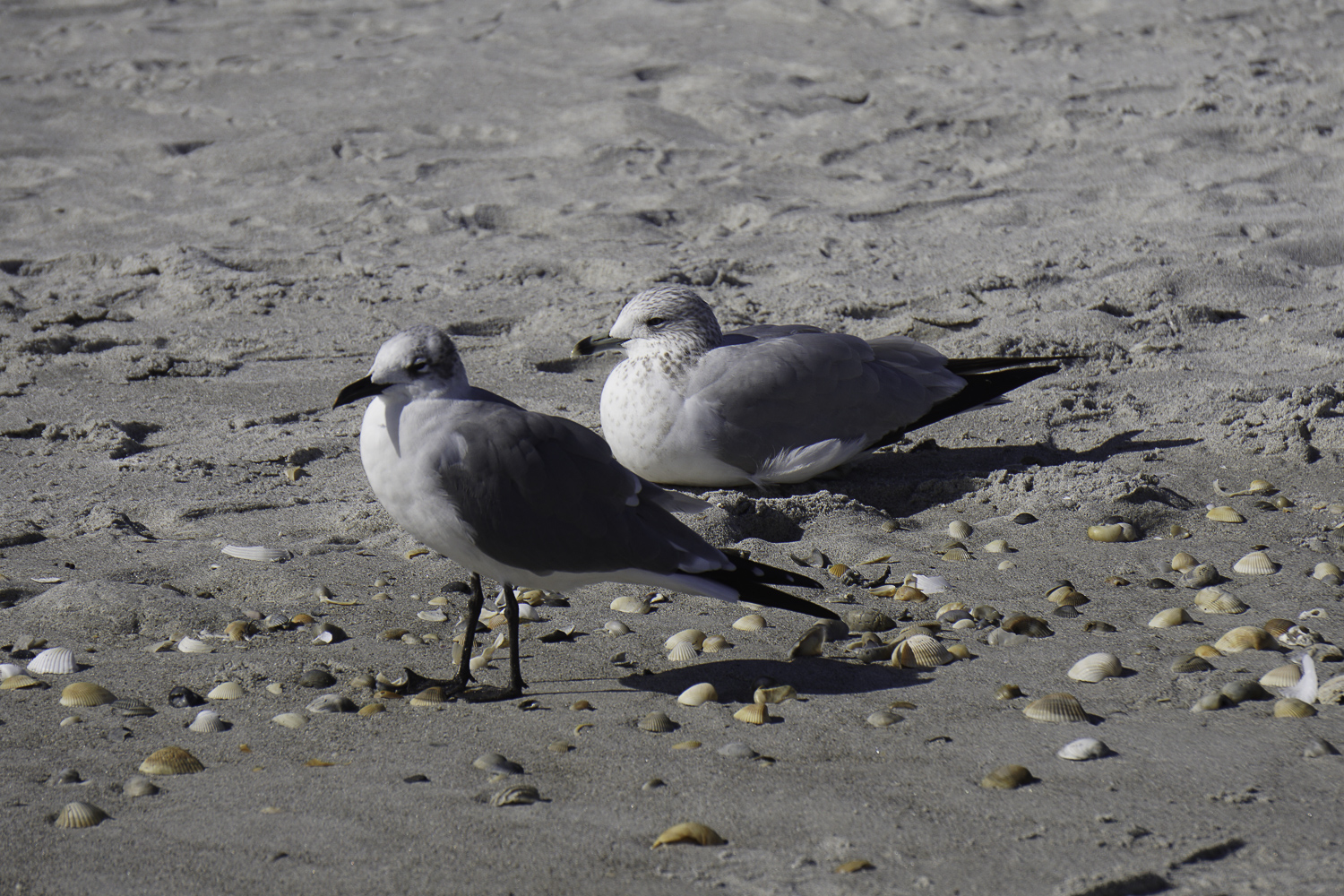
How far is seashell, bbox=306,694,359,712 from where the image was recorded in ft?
8.78

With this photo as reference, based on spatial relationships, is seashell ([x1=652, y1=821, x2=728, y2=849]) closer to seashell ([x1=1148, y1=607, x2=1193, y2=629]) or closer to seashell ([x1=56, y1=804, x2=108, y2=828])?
seashell ([x1=56, y1=804, x2=108, y2=828])

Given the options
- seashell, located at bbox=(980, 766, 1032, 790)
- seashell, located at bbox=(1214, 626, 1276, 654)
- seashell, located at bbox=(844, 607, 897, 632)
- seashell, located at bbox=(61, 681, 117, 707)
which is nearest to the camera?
seashell, located at bbox=(980, 766, 1032, 790)

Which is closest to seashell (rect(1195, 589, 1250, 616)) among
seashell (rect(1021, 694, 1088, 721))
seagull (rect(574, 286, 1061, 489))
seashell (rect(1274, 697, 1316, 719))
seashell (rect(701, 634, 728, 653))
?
seashell (rect(1274, 697, 1316, 719))

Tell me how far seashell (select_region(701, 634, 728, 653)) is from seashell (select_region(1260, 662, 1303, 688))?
1.07 m

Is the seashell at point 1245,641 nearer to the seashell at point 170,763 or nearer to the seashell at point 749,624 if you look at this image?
the seashell at point 749,624

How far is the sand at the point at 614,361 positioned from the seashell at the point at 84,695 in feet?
0.10

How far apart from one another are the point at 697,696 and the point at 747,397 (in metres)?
1.41

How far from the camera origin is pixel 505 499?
272 cm

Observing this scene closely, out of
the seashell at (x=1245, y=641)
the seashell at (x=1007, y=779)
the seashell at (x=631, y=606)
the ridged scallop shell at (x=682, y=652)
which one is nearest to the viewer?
the seashell at (x=1007, y=779)

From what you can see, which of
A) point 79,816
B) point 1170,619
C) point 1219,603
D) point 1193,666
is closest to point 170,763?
point 79,816

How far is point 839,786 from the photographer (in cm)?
229

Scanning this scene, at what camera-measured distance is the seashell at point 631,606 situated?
10.5 ft

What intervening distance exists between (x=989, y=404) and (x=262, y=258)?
2.96 m

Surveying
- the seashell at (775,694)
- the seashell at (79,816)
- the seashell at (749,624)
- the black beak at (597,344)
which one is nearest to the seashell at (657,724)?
the seashell at (775,694)
